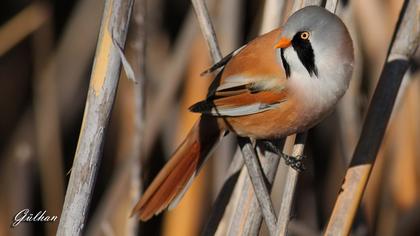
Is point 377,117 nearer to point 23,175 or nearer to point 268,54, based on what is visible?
point 268,54

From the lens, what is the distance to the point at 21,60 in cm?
318

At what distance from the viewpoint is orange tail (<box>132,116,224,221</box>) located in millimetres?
2016

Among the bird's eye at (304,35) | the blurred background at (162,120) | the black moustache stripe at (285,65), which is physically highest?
the bird's eye at (304,35)

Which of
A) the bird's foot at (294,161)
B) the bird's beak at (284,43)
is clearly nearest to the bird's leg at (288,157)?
the bird's foot at (294,161)

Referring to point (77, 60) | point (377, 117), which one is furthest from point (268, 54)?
point (77, 60)

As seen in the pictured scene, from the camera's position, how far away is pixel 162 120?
108 inches

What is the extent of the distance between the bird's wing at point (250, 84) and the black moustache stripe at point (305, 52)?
4.5 inches

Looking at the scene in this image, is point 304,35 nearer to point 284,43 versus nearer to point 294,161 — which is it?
point 284,43

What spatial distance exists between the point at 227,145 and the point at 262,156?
2.40 ft

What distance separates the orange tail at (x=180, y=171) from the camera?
202cm

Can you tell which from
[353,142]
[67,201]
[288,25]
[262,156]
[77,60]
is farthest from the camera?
[77,60]

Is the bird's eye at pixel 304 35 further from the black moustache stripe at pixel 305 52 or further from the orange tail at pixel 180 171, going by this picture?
the orange tail at pixel 180 171

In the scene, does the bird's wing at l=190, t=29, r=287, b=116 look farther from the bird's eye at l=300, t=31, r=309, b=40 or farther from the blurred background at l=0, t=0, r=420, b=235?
the blurred background at l=0, t=0, r=420, b=235

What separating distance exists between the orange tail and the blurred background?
276 mm
